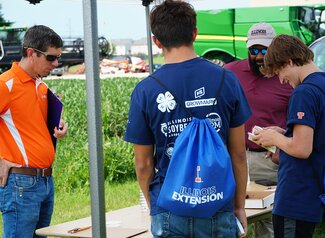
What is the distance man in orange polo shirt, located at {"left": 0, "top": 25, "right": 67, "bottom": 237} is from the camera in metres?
3.99

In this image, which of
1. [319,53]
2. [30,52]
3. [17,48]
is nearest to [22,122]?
[30,52]

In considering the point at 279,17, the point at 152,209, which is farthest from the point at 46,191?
the point at 279,17

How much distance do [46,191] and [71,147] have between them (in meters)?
5.95

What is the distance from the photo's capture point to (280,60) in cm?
370

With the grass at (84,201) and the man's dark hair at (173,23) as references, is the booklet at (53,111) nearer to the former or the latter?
the man's dark hair at (173,23)

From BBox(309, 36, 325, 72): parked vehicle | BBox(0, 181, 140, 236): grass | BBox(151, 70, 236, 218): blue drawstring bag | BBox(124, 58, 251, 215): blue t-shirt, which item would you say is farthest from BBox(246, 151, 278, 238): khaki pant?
BBox(309, 36, 325, 72): parked vehicle

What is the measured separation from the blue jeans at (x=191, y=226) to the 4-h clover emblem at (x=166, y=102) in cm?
45

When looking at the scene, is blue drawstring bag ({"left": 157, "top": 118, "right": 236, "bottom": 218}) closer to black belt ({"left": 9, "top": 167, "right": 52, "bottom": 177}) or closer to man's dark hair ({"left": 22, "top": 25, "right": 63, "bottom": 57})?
black belt ({"left": 9, "top": 167, "right": 52, "bottom": 177})

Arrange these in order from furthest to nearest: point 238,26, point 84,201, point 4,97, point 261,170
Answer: point 238,26 < point 84,201 < point 261,170 < point 4,97

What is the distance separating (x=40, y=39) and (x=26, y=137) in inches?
22.6

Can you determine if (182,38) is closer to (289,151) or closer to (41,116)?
(289,151)

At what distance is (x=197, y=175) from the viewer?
9.57 feet

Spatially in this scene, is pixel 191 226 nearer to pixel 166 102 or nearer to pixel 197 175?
pixel 197 175

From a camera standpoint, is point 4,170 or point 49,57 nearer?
point 4,170
